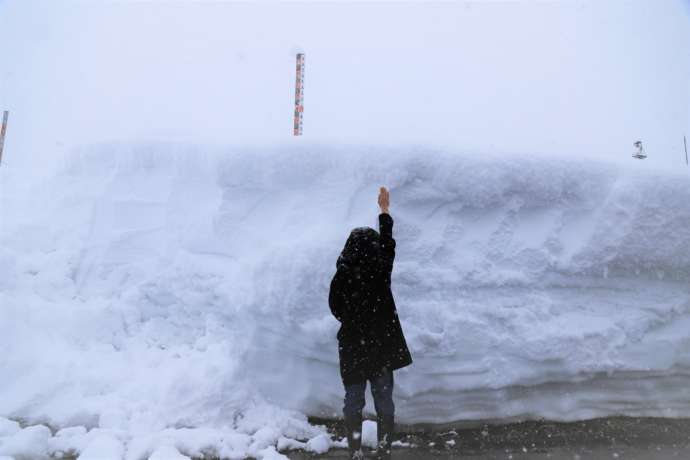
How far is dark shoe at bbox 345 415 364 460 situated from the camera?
10.2 ft

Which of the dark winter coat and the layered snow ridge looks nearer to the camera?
the dark winter coat

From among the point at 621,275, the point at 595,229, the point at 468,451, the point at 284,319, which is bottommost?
the point at 468,451

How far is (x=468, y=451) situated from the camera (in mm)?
3439

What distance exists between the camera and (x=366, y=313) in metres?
3.14

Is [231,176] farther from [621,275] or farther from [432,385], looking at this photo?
[621,275]

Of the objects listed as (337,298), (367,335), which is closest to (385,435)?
(367,335)

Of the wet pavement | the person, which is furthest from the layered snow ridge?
the person

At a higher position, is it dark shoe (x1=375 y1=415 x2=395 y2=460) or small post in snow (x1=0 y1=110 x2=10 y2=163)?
small post in snow (x1=0 y1=110 x2=10 y2=163)

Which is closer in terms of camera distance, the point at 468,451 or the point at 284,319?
the point at 468,451

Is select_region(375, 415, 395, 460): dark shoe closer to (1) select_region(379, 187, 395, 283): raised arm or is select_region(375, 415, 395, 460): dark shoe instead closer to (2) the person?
(2) the person

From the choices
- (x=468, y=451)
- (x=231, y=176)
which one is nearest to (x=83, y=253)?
(x=231, y=176)

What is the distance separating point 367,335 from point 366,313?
139 millimetres

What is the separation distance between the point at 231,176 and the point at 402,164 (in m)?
1.72

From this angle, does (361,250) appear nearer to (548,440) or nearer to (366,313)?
(366,313)
